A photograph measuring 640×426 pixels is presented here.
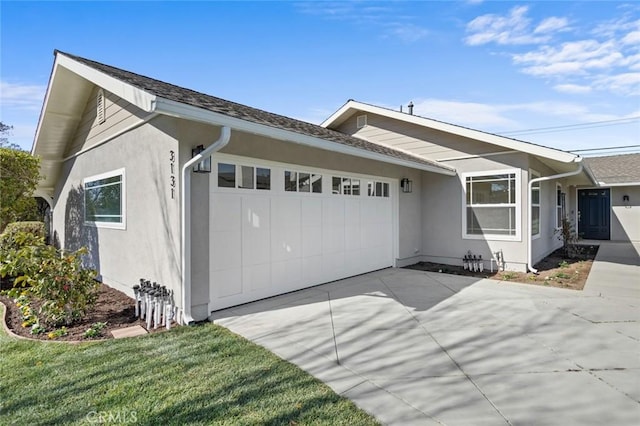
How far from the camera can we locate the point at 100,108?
7.29 meters

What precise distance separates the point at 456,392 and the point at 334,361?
1.30m

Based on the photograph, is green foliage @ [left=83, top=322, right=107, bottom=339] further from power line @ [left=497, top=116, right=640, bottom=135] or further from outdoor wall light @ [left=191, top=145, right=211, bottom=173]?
power line @ [left=497, top=116, right=640, bottom=135]

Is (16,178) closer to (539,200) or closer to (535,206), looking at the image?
(535,206)

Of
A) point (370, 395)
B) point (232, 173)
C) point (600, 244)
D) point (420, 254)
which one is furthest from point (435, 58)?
point (600, 244)

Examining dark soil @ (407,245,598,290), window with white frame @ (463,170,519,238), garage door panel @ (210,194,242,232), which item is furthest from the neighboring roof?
garage door panel @ (210,194,242,232)

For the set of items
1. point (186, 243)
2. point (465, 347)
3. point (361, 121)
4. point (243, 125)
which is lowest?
point (465, 347)

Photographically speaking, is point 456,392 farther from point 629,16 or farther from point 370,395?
point 629,16

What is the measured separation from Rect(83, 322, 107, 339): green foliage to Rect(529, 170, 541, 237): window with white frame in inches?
406

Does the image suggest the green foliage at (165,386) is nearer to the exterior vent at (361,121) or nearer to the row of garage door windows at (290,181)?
the row of garage door windows at (290,181)

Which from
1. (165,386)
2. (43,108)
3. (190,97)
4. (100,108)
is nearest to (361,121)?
(190,97)

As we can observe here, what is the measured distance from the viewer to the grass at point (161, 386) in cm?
271

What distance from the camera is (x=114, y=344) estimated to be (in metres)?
4.27

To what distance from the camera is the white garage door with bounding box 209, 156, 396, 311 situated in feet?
18.5

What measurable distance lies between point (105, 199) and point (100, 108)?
77.8 inches
